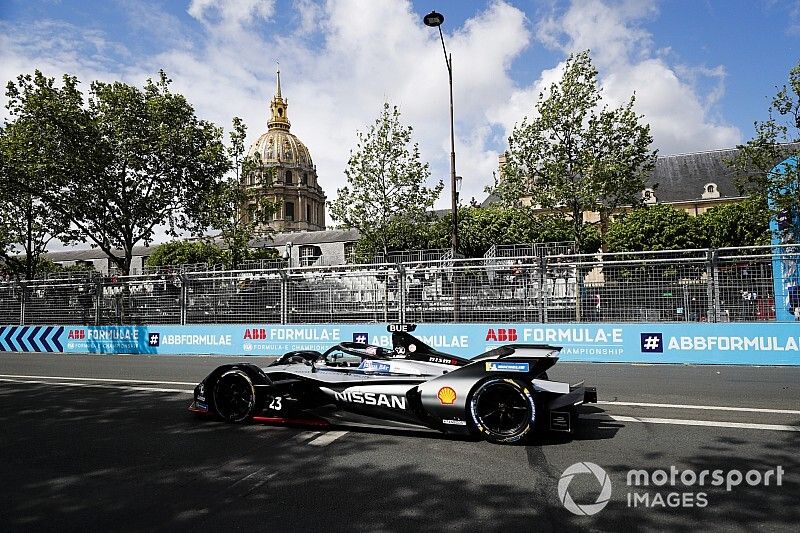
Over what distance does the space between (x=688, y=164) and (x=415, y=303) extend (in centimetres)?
6676

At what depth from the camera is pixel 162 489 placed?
443 cm

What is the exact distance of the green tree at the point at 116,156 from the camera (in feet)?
71.9

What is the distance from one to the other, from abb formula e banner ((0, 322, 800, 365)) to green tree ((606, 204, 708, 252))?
122 ft

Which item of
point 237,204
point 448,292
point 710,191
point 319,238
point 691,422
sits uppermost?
point 710,191

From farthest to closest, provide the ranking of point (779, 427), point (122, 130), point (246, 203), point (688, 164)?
point (688, 164) → point (246, 203) → point (122, 130) → point (779, 427)

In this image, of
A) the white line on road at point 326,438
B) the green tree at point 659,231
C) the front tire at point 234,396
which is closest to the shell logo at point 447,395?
the white line on road at point 326,438

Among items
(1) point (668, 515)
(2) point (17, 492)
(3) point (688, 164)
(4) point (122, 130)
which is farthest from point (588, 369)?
(3) point (688, 164)

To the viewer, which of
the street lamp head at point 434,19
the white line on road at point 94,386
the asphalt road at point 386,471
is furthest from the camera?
the street lamp head at point 434,19

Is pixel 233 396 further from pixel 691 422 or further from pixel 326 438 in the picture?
pixel 691 422

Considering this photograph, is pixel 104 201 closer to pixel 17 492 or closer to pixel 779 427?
pixel 17 492

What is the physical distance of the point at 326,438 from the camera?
598 centimetres

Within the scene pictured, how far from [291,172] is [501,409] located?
431 ft

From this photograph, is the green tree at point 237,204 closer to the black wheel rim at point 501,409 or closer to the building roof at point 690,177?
the black wheel rim at point 501,409

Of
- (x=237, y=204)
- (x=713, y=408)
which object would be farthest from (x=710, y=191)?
(x=713, y=408)
